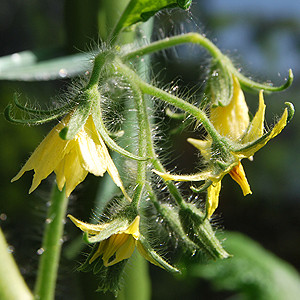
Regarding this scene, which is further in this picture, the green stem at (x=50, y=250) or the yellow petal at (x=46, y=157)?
the green stem at (x=50, y=250)

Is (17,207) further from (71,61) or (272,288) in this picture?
(71,61)

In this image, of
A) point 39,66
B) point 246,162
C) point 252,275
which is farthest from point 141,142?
point 246,162

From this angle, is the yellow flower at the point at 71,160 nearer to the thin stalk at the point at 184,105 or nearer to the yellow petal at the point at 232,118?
the thin stalk at the point at 184,105

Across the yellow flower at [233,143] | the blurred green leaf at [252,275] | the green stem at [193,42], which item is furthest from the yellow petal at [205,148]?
the blurred green leaf at [252,275]

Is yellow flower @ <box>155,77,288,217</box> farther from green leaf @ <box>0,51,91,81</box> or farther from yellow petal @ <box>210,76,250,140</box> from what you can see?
green leaf @ <box>0,51,91,81</box>

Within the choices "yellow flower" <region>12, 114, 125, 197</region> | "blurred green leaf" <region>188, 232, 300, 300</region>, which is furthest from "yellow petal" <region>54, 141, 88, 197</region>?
"blurred green leaf" <region>188, 232, 300, 300</region>
